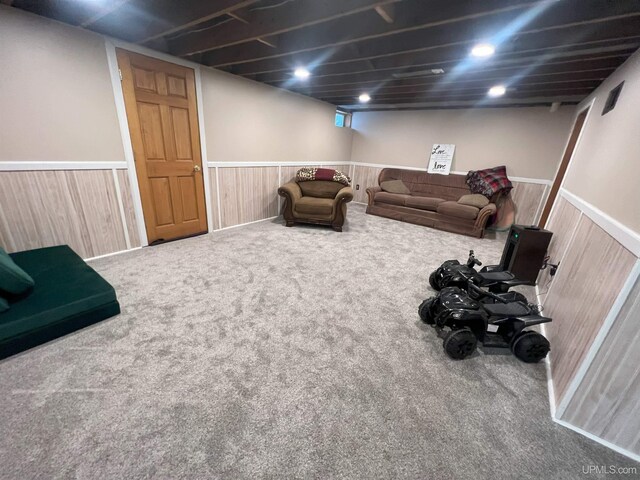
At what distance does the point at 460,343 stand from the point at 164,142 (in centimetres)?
360

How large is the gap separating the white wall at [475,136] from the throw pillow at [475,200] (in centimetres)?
84

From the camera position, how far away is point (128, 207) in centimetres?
297

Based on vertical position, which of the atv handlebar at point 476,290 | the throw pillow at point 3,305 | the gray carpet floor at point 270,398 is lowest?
the gray carpet floor at point 270,398

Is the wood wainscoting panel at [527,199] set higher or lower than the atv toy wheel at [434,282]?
higher

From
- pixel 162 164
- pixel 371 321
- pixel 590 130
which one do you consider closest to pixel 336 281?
pixel 371 321

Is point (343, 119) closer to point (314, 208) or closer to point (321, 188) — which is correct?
point (321, 188)

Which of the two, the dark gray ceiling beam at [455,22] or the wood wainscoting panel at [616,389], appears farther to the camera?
the dark gray ceiling beam at [455,22]

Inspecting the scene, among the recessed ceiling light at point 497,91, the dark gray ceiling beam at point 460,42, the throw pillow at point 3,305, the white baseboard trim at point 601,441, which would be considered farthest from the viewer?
the recessed ceiling light at point 497,91

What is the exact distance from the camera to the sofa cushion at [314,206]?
4047mm

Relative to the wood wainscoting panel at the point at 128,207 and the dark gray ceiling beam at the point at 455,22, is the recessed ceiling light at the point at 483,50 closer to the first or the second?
the dark gray ceiling beam at the point at 455,22

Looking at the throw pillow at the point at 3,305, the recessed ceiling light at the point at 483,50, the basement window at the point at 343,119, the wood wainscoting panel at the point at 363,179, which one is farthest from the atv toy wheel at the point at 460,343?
the basement window at the point at 343,119

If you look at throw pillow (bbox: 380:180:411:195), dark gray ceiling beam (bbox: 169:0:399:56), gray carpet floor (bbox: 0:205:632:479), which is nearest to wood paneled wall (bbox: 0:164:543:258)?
gray carpet floor (bbox: 0:205:632:479)

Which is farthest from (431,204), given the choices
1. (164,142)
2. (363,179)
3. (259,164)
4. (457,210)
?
(164,142)

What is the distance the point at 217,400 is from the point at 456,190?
5.07 meters
